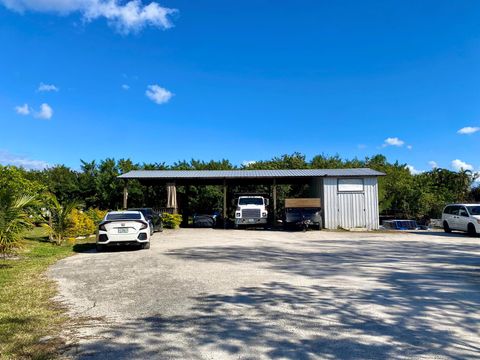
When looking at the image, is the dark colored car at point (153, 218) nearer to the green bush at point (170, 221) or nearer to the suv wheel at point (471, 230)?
the green bush at point (170, 221)

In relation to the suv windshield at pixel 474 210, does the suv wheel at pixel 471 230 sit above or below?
below

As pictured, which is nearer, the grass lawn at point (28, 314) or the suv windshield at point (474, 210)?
the grass lawn at point (28, 314)

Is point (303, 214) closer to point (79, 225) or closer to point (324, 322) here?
point (79, 225)

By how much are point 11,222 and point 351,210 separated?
63.5 feet

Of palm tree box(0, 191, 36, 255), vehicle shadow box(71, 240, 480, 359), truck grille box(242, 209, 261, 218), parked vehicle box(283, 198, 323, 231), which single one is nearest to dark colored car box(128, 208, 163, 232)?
truck grille box(242, 209, 261, 218)

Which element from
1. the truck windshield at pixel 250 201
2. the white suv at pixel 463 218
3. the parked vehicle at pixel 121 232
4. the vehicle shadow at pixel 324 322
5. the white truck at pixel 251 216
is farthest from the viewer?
the truck windshield at pixel 250 201

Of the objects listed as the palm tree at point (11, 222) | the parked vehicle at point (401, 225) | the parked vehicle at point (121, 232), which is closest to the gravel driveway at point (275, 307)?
the palm tree at point (11, 222)

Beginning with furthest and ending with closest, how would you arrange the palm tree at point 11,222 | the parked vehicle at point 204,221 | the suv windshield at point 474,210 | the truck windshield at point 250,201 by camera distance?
the parked vehicle at point 204,221
the truck windshield at point 250,201
the suv windshield at point 474,210
the palm tree at point 11,222

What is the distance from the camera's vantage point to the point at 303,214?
72.1 feet

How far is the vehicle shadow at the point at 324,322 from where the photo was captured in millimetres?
4086

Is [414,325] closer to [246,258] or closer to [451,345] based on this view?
[451,345]

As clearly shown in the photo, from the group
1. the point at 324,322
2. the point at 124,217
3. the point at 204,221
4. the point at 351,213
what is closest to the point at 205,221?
the point at 204,221

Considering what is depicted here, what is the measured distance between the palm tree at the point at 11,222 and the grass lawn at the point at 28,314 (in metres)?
0.64

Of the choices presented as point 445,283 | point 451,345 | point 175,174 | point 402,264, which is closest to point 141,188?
point 175,174
